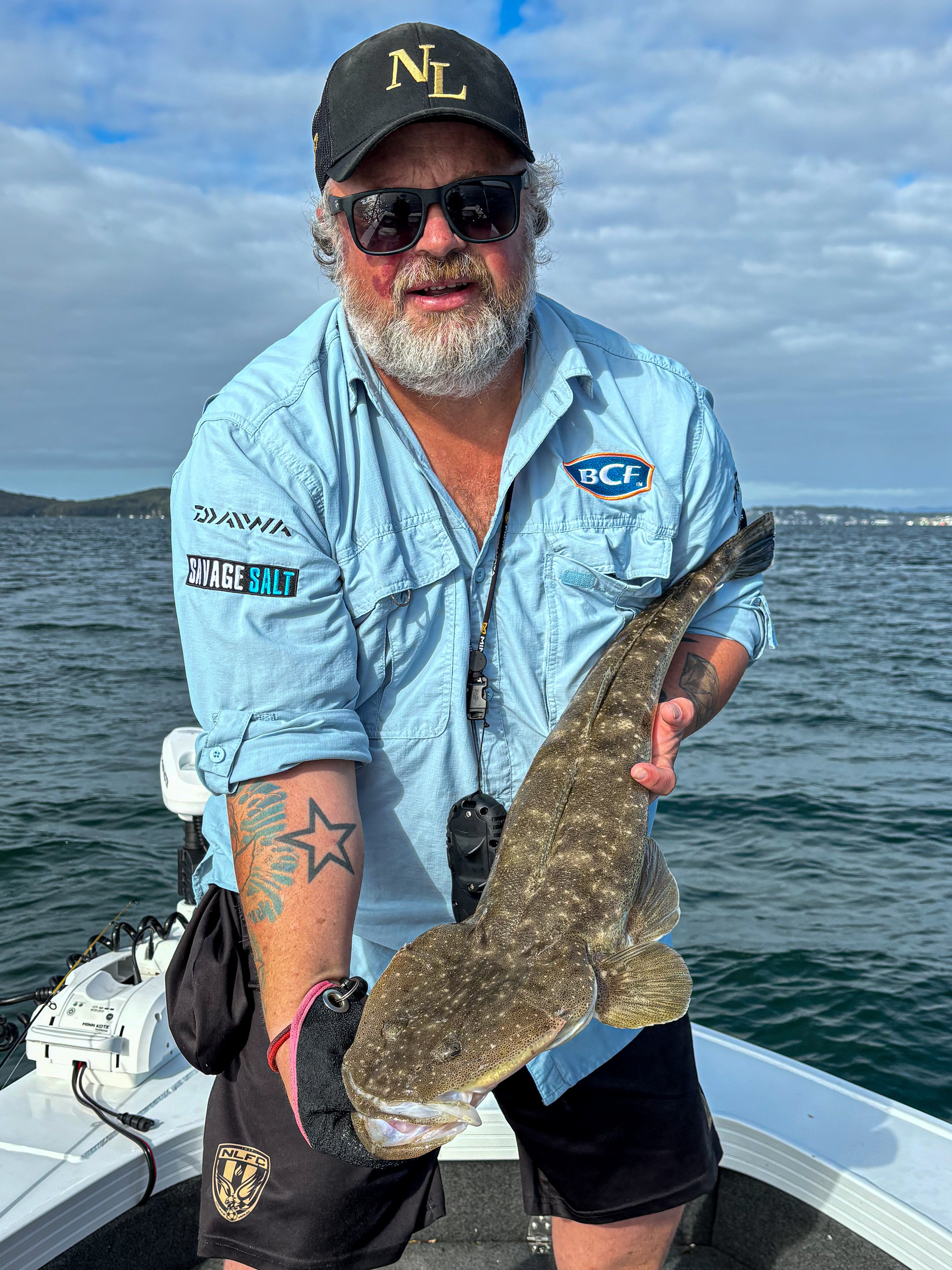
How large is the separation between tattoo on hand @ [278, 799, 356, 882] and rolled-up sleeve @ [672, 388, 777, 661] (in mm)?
1578

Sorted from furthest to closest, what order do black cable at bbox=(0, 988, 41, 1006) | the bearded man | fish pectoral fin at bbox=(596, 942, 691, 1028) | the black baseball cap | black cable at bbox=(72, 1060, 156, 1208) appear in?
black cable at bbox=(0, 988, 41, 1006) < black cable at bbox=(72, 1060, 156, 1208) < the black baseball cap < the bearded man < fish pectoral fin at bbox=(596, 942, 691, 1028)

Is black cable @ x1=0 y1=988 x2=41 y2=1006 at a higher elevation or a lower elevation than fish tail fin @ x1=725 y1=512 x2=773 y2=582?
lower

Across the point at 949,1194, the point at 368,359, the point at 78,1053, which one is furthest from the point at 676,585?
the point at 78,1053

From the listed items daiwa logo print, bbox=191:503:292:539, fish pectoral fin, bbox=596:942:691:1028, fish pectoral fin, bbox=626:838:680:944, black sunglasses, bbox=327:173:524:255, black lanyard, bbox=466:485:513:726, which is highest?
black sunglasses, bbox=327:173:524:255

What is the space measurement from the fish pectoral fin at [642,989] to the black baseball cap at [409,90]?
242 cm

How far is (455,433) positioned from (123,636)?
30.7 m

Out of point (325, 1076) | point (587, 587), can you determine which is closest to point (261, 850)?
point (325, 1076)

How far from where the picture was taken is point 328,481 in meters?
3.00

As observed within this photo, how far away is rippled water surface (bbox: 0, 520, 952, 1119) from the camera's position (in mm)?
8961

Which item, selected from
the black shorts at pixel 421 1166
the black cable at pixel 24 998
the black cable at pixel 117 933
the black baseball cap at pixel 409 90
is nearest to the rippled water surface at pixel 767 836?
the black cable at pixel 117 933

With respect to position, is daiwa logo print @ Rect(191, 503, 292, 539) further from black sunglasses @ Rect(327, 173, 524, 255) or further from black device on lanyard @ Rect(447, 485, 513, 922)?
black sunglasses @ Rect(327, 173, 524, 255)

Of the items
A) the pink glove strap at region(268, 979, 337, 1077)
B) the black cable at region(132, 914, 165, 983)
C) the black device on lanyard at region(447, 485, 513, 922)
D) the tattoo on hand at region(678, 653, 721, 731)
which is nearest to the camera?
the pink glove strap at region(268, 979, 337, 1077)

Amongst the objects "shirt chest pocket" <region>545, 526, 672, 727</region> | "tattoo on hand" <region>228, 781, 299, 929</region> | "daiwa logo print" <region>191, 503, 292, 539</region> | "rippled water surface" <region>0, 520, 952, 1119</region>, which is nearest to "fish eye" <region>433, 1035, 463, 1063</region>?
"tattoo on hand" <region>228, 781, 299, 929</region>

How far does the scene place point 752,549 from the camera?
3.85 m
